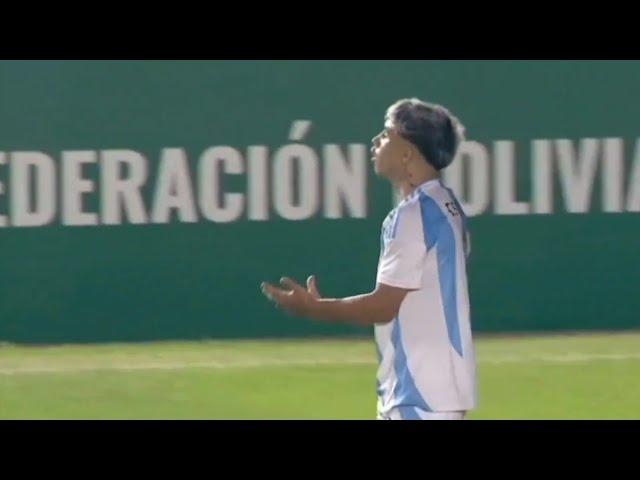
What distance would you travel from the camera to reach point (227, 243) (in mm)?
11781

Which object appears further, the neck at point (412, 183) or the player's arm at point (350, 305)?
the neck at point (412, 183)

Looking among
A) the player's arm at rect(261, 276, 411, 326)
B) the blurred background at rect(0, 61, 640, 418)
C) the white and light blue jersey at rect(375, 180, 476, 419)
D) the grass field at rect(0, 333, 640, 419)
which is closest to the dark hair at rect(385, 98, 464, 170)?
the white and light blue jersey at rect(375, 180, 476, 419)

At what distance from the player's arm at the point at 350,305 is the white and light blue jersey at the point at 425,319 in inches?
1.3

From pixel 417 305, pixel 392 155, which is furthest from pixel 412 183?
pixel 417 305

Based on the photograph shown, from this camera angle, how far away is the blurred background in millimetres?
A: 11594

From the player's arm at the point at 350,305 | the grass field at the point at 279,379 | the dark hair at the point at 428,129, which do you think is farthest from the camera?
the grass field at the point at 279,379

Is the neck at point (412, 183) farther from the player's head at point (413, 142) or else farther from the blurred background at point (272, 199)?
the blurred background at point (272, 199)

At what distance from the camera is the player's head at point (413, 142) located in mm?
4980

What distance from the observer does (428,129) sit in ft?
16.4

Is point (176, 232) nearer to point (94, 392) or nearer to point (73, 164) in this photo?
point (73, 164)

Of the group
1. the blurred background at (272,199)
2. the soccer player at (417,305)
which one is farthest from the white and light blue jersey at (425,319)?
the blurred background at (272,199)

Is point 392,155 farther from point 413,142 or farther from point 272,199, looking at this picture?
point 272,199

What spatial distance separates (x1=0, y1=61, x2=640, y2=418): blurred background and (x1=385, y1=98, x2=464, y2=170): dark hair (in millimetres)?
6308
